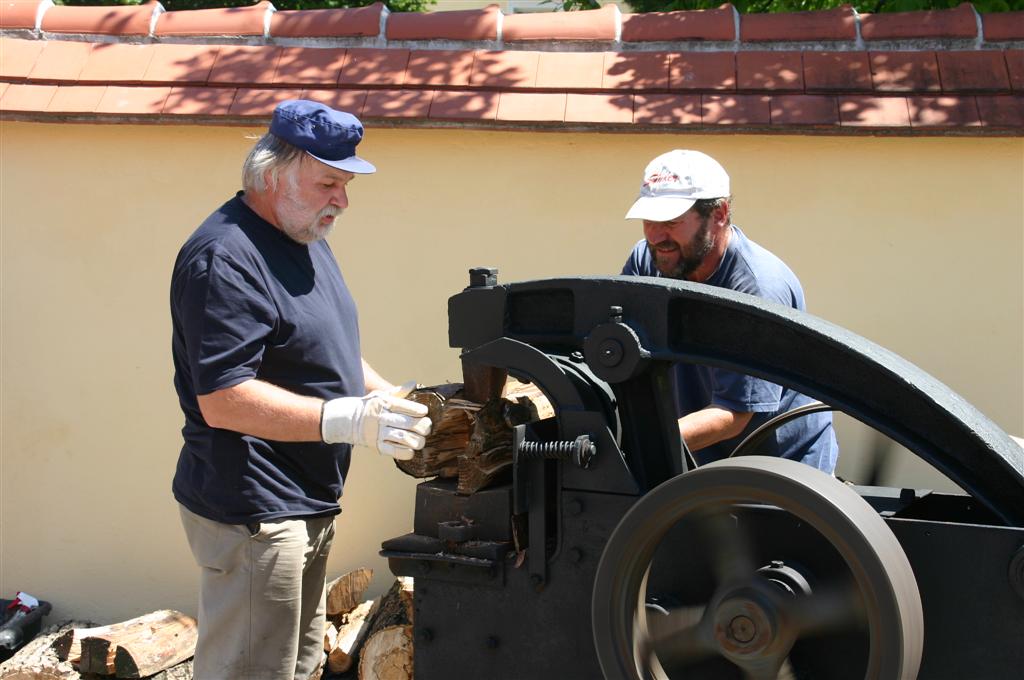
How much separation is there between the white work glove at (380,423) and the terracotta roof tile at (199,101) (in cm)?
227

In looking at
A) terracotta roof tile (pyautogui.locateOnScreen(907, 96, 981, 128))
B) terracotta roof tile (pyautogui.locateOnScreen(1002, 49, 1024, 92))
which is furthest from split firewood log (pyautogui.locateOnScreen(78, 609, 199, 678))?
terracotta roof tile (pyautogui.locateOnScreen(1002, 49, 1024, 92))

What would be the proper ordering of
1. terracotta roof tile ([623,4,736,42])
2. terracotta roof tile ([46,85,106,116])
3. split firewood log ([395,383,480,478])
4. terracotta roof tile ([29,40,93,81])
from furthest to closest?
terracotta roof tile ([29,40,93,81]) < terracotta roof tile ([46,85,106,116]) < terracotta roof tile ([623,4,736,42]) < split firewood log ([395,383,480,478])

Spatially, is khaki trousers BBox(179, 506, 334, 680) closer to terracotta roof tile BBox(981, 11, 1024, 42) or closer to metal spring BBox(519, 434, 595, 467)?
metal spring BBox(519, 434, 595, 467)

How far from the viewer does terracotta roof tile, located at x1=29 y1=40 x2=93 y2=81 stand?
185 inches

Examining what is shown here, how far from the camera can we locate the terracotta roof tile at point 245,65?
4.57 meters

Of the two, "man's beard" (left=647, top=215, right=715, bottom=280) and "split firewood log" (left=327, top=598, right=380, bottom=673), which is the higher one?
"man's beard" (left=647, top=215, right=715, bottom=280)

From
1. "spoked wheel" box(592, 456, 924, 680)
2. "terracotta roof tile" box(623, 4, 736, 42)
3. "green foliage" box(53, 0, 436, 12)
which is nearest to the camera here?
"spoked wheel" box(592, 456, 924, 680)

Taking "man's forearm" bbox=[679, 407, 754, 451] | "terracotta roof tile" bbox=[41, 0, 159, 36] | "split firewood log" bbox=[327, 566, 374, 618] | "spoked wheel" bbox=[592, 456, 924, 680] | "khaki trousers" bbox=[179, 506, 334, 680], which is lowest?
"split firewood log" bbox=[327, 566, 374, 618]

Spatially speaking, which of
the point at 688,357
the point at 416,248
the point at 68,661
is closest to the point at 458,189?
the point at 416,248

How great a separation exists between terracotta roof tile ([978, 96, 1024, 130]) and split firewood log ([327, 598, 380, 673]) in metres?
2.90

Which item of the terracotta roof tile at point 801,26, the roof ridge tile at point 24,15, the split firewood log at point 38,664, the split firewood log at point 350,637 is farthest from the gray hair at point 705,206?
the roof ridge tile at point 24,15

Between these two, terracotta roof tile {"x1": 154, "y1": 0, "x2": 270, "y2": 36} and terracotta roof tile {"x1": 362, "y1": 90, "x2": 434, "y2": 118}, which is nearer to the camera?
terracotta roof tile {"x1": 362, "y1": 90, "x2": 434, "y2": 118}

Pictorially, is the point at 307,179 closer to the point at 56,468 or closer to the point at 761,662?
the point at 761,662

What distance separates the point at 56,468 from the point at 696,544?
380 centimetres
